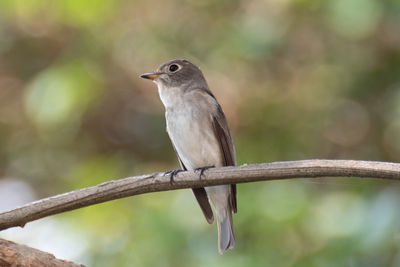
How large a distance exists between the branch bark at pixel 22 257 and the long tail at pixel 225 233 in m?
1.42

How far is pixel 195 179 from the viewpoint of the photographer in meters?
2.87

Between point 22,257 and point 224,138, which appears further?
point 224,138

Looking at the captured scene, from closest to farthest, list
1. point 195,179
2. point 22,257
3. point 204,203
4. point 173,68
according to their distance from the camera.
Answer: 1. point 22,257
2. point 195,179
3. point 204,203
4. point 173,68

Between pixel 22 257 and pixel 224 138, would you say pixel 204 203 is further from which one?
pixel 22 257

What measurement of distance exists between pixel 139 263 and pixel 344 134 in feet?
6.87

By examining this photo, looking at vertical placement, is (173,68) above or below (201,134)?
above

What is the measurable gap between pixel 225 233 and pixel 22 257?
166 cm

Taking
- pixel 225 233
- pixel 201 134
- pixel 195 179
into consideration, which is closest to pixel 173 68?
pixel 201 134

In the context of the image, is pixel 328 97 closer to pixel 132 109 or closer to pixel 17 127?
pixel 132 109

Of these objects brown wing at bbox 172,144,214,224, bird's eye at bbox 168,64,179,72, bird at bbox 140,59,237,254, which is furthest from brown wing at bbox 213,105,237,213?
bird's eye at bbox 168,64,179,72


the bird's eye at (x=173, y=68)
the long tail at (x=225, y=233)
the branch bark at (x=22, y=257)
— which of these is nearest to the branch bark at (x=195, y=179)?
the branch bark at (x=22, y=257)

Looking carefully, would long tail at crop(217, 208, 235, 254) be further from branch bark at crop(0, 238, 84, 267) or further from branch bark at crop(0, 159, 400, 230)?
branch bark at crop(0, 238, 84, 267)

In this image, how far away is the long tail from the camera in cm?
386

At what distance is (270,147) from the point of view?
4.89 m
